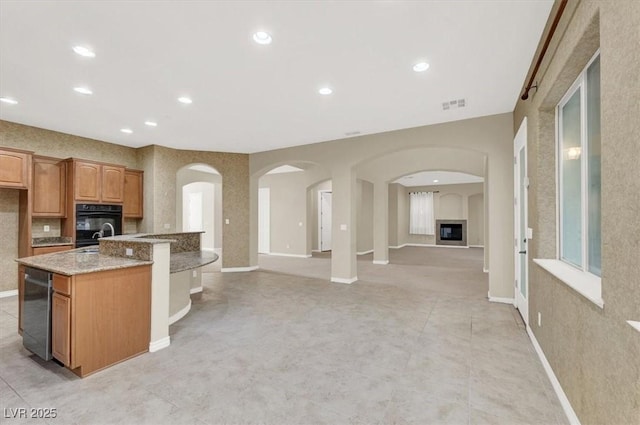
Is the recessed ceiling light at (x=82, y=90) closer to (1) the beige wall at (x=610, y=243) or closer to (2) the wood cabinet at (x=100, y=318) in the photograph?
(2) the wood cabinet at (x=100, y=318)

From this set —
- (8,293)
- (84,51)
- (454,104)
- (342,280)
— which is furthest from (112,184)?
(454,104)

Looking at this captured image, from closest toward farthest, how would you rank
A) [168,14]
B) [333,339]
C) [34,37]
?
[168,14]
[34,37]
[333,339]

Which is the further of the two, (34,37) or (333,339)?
(333,339)

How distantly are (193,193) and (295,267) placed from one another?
6377 mm

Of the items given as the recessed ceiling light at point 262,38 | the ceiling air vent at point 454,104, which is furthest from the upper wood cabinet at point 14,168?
the ceiling air vent at point 454,104

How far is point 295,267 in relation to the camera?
25.6 feet

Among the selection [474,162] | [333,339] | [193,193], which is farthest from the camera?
[193,193]

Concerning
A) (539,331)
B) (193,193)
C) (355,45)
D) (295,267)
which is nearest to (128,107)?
(355,45)

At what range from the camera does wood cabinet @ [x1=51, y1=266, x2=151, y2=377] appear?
7.83 feet

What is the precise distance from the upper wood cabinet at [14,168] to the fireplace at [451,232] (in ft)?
44.3

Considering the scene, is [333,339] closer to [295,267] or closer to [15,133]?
[295,267]

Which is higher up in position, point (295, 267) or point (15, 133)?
point (15, 133)

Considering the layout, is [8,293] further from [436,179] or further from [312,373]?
[436,179]

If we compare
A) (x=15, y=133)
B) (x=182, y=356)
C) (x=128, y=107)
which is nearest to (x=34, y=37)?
(x=128, y=107)
